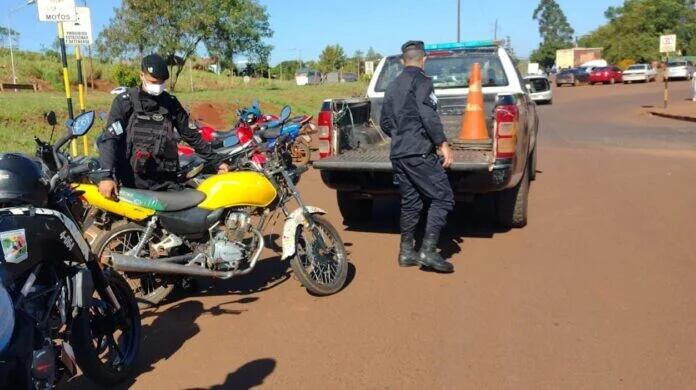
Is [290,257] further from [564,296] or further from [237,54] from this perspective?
[237,54]

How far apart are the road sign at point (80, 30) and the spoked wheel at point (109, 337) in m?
7.70

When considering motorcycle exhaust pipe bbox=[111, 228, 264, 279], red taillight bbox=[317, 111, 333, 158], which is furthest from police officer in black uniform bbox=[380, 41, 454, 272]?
motorcycle exhaust pipe bbox=[111, 228, 264, 279]

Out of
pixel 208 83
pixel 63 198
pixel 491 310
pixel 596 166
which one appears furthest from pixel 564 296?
pixel 208 83

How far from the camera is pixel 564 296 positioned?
4.93 metres

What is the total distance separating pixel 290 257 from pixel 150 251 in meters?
1.00

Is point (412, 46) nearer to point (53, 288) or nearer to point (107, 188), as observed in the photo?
point (107, 188)

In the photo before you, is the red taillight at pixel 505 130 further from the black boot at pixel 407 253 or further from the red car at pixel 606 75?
the red car at pixel 606 75

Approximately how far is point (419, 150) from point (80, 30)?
289 inches

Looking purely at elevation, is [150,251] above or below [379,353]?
above

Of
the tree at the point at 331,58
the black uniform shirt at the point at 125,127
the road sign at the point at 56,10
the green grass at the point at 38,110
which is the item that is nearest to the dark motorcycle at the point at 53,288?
the black uniform shirt at the point at 125,127

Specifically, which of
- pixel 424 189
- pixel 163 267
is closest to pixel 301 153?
pixel 424 189

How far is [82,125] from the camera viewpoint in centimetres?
351

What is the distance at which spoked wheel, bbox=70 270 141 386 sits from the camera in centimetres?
344

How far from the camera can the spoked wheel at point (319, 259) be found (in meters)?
4.98
